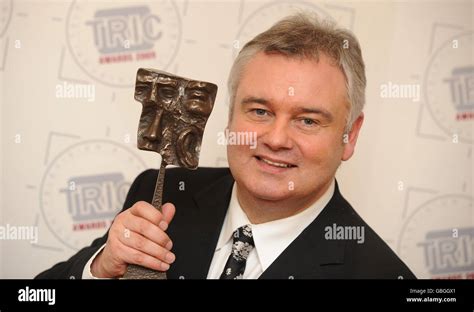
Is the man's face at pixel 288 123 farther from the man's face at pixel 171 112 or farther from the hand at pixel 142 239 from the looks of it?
the hand at pixel 142 239

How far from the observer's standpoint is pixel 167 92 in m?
2.14

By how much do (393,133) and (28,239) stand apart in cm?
182

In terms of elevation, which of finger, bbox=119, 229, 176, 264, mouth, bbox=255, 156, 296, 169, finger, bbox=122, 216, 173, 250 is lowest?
finger, bbox=119, 229, 176, 264

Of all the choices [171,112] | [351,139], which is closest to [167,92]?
[171,112]

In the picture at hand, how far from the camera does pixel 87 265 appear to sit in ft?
7.60

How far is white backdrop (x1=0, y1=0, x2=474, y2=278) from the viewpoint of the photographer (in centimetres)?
309

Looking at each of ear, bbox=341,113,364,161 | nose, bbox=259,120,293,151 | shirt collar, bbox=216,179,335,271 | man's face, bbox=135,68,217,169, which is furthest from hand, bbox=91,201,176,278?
ear, bbox=341,113,364,161

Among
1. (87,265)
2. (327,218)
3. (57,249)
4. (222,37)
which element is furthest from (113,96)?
(327,218)

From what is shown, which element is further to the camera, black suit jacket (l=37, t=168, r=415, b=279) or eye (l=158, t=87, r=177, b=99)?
black suit jacket (l=37, t=168, r=415, b=279)

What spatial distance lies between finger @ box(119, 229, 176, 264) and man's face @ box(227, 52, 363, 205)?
39cm

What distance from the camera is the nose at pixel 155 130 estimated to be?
7.03 feet

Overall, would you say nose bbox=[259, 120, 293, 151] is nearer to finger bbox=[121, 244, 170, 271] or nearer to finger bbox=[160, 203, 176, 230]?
finger bbox=[160, 203, 176, 230]

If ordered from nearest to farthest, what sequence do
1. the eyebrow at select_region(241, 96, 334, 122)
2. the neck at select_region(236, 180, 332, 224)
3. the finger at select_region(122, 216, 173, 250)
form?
the finger at select_region(122, 216, 173, 250)
the eyebrow at select_region(241, 96, 334, 122)
the neck at select_region(236, 180, 332, 224)

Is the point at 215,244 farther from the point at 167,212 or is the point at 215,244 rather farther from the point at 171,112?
the point at 171,112
